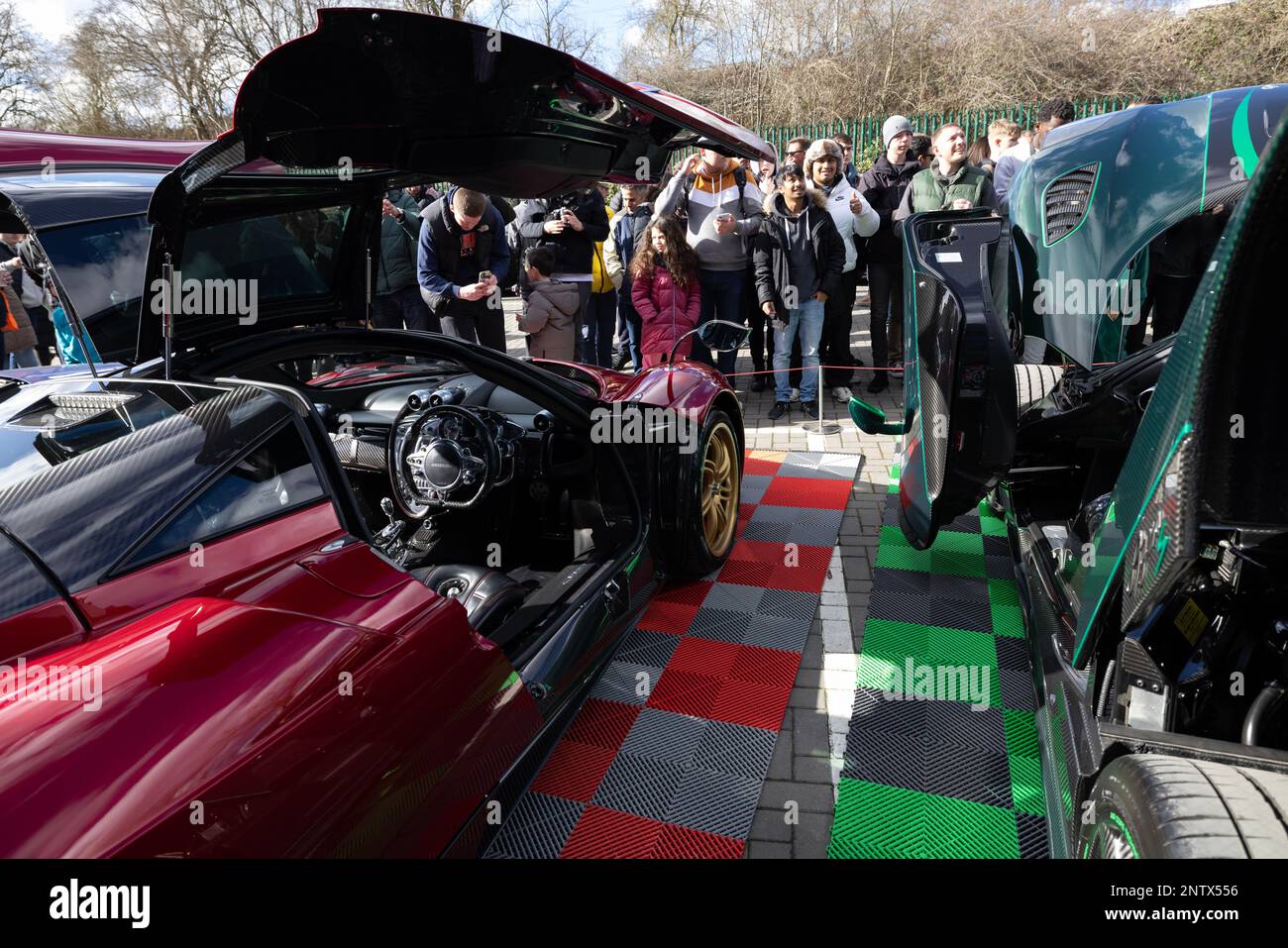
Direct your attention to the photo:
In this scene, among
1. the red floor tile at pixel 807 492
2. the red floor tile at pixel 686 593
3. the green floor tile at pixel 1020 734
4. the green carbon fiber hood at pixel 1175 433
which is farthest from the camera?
the red floor tile at pixel 807 492

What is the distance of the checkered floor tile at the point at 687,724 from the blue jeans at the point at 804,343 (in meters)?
2.47

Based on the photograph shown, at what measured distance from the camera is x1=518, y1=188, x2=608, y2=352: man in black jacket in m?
6.62

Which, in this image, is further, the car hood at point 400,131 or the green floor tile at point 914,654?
the green floor tile at point 914,654

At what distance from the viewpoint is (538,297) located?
6301 mm

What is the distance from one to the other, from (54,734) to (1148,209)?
3.07 meters

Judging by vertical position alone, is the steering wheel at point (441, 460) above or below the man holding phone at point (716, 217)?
below

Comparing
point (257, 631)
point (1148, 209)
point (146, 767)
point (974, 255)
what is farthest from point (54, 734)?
point (1148, 209)

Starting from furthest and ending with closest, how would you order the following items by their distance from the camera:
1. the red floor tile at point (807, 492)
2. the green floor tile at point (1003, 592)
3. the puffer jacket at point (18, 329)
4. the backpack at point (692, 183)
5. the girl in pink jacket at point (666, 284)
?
the puffer jacket at point (18, 329), the backpack at point (692, 183), the girl in pink jacket at point (666, 284), the red floor tile at point (807, 492), the green floor tile at point (1003, 592)

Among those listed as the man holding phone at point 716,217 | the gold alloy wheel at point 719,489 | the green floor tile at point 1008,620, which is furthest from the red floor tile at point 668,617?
the man holding phone at point 716,217

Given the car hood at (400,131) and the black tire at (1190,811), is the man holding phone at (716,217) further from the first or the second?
the black tire at (1190,811)

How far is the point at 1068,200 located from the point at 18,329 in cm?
904

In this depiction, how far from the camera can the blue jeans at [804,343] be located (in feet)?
21.0
